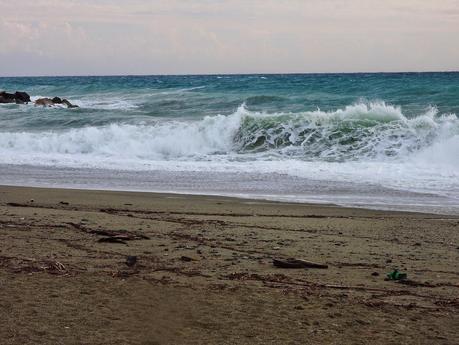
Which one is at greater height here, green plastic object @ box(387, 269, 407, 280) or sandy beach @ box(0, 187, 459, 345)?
green plastic object @ box(387, 269, 407, 280)

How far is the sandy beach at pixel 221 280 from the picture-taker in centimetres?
373

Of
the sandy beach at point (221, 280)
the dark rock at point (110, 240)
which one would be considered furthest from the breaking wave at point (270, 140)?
the dark rock at point (110, 240)

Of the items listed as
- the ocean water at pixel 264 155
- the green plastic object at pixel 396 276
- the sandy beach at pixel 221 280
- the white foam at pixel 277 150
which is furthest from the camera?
the white foam at pixel 277 150

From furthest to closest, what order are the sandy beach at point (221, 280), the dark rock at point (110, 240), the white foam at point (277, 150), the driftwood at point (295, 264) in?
the white foam at point (277, 150) → the dark rock at point (110, 240) → the driftwood at point (295, 264) → the sandy beach at point (221, 280)

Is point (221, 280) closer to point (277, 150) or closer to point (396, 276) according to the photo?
point (396, 276)

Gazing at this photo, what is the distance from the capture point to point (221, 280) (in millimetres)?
4801

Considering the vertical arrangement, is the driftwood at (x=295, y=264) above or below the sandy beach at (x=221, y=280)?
above

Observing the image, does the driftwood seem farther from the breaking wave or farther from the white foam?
the breaking wave

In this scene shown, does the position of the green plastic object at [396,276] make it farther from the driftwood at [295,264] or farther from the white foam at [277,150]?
the white foam at [277,150]

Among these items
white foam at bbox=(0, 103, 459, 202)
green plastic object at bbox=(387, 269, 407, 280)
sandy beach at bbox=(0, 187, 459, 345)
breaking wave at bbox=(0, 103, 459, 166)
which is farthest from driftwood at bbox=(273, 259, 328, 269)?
breaking wave at bbox=(0, 103, 459, 166)

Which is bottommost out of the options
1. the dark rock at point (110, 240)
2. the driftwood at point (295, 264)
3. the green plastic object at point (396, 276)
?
the dark rock at point (110, 240)

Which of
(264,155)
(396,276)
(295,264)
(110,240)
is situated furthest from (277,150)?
(396,276)

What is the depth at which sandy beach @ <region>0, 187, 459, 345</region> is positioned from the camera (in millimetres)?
3730

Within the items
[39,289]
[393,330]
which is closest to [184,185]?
[39,289]
